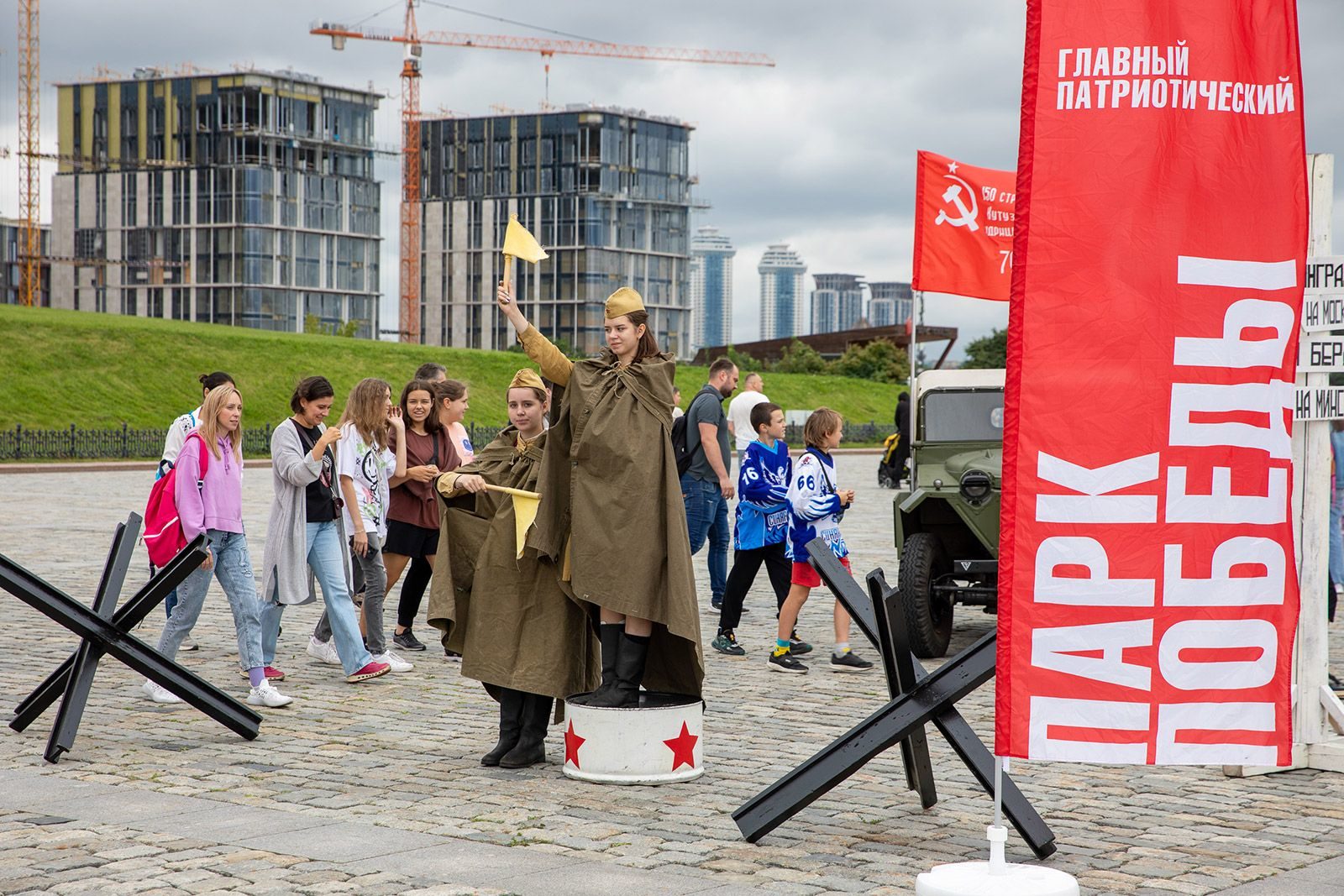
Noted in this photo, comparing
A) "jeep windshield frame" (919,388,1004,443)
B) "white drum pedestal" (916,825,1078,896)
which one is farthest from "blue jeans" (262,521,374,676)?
"white drum pedestal" (916,825,1078,896)

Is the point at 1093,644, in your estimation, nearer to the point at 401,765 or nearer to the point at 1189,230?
the point at 1189,230

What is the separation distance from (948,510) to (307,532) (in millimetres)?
4312

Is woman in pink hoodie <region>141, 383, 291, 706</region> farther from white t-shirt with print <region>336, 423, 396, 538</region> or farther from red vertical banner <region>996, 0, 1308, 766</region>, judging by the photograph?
red vertical banner <region>996, 0, 1308, 766</region>

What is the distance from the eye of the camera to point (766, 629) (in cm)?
1177

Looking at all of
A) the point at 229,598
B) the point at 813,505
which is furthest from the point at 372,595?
the point at 813,505

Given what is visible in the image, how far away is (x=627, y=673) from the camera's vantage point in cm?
679

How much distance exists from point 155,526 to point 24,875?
11.6ft

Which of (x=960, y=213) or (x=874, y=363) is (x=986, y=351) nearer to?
(x=874, y=363)

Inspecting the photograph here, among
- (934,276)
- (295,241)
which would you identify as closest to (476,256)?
(295,241)

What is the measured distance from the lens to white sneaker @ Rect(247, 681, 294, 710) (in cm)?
845

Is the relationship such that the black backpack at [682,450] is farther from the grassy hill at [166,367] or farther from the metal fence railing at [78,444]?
the grassy hill at [166,367]

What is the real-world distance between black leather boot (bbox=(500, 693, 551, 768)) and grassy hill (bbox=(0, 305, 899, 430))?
114 feet

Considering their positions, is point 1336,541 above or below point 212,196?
below

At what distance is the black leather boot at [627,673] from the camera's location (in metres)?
6.77
